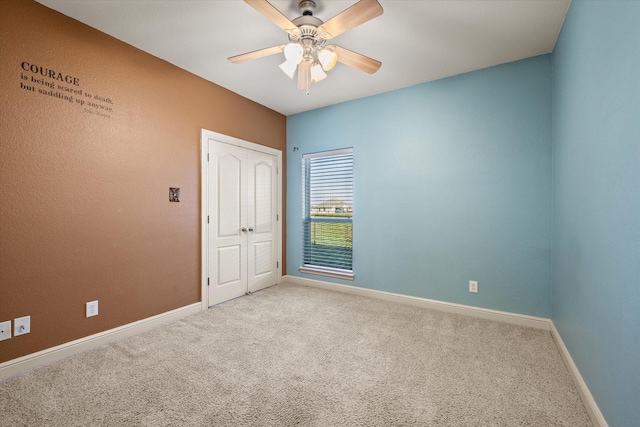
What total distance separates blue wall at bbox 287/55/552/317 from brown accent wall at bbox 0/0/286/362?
213cm

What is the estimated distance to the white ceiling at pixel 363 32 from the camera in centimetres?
→ 212

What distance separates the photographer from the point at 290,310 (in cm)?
328

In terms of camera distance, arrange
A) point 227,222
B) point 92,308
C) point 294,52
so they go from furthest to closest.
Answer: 1. point 227,222
2. point 92,308
3. point 294,52

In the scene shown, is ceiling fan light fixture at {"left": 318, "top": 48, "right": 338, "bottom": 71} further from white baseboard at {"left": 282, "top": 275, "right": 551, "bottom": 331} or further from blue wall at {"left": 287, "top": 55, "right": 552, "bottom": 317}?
white baseboard at {"left": 282, "top": 275, "right": 551, "bottom": 331}

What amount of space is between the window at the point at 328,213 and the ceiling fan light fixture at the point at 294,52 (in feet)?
6.62

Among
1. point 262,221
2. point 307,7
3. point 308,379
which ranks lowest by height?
point 308,379

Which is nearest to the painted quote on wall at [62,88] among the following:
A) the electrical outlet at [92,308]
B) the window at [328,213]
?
the electrical outlet at [92,308]

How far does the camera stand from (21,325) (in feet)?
6.66

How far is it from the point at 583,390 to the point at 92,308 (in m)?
3.67

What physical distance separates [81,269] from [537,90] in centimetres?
454

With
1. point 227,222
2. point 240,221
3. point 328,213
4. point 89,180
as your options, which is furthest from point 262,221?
point 89,180

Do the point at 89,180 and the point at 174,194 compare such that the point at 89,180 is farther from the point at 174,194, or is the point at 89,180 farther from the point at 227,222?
the point at 227,222

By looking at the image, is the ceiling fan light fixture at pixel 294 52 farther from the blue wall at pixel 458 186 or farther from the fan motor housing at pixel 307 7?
the blue wall at pixel 458 186

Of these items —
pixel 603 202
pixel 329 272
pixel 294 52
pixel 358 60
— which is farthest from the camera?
pixel 329 272
